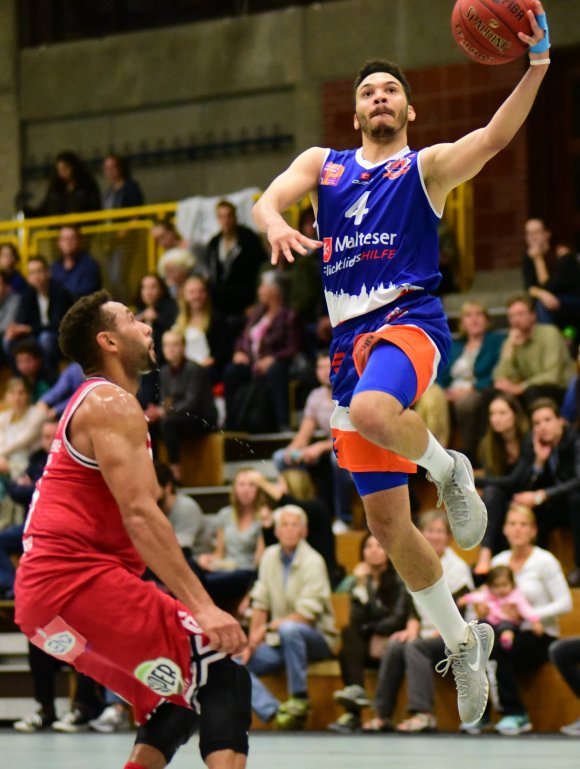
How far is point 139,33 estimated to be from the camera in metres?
18.3

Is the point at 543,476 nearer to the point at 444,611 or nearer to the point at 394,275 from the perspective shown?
the point at 444,611

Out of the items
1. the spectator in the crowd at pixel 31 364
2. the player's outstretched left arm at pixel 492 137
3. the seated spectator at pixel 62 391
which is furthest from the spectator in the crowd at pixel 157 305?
the player's outstretched left arm at pixel 492 137

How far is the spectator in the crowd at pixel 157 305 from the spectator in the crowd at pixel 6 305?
59.7 inches

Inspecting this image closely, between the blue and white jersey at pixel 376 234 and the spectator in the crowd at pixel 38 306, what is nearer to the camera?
the blue and white jersey at pixel 376 234

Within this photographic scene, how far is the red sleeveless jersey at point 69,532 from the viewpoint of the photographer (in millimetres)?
5223

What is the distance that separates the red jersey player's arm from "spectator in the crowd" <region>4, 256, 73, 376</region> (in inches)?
402

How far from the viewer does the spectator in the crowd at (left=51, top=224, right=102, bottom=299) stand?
15883 millimetres

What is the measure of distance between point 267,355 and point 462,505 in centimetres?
710

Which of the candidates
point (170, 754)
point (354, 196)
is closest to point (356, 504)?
point (354, 196)

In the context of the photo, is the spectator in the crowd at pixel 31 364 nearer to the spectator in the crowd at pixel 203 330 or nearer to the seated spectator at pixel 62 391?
the seated spectator at pixel 62 391

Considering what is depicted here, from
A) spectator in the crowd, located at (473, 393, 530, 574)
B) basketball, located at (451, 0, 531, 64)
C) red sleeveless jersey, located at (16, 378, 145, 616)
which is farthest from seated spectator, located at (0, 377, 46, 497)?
red sleeveless jersey, located at (16, 378, 145, 616)

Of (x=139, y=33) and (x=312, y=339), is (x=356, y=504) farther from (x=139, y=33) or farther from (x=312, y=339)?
(x=139, y=33)

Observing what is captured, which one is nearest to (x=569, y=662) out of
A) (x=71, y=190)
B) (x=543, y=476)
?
(x=543, y=476)

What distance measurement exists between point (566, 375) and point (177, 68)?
7.65 m
